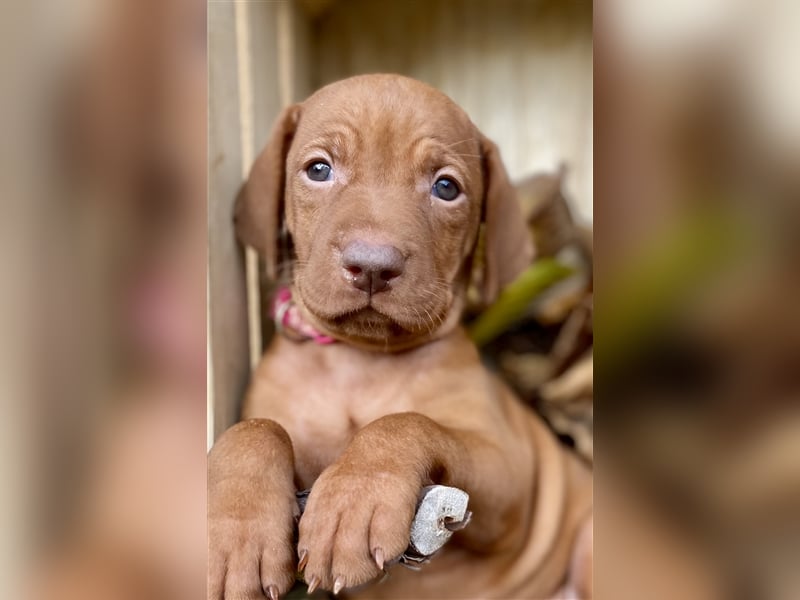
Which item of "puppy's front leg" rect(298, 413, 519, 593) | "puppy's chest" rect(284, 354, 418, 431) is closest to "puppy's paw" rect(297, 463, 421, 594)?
"puppy's front leg" rect(298, 413, 519, 593)

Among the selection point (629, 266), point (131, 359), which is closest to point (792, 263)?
point (629, 266)

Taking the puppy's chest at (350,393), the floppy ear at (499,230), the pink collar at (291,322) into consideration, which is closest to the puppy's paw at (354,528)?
the puppy's chest at (350,393)

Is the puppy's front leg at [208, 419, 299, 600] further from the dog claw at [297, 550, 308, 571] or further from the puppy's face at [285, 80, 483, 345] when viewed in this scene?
the puppy's face at [285, 80, 483, 345]

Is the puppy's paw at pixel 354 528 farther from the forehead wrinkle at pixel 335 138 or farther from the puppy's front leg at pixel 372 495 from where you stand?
the forehead wrinkle at pixel 335 138

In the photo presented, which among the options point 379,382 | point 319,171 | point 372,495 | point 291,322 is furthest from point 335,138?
point 372,495

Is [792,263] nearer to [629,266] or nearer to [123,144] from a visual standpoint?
[629,266]

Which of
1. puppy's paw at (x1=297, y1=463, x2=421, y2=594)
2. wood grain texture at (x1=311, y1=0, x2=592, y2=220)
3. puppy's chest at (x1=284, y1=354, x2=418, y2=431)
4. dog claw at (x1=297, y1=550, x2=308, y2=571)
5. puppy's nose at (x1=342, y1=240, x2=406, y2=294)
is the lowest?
dog claw at (x1=297, y1=550, x2=308, y2=571)

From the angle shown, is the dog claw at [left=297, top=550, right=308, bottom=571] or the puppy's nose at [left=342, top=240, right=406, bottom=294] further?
the puppy's nose at [left=342, top=240, right=406, bottom=294]

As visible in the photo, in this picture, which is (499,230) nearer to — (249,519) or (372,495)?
(372,495)
